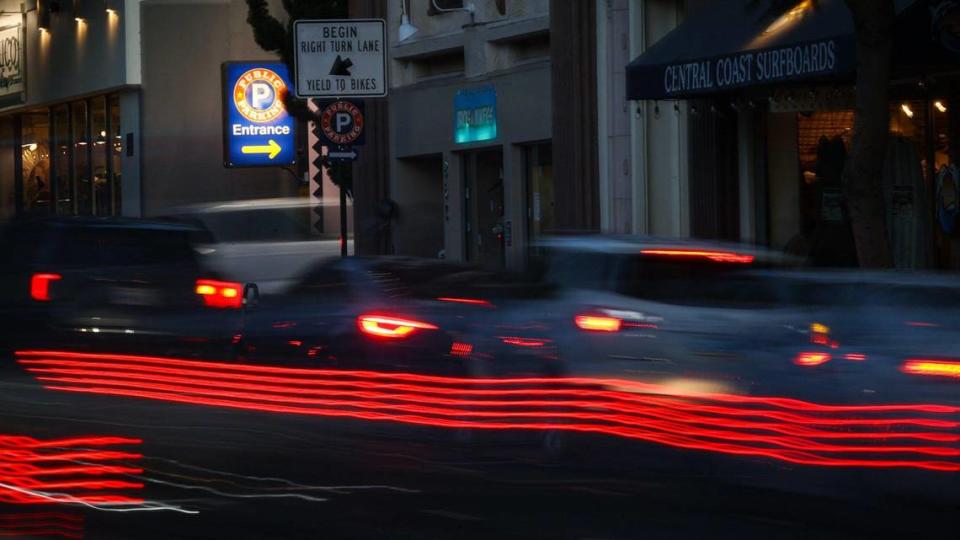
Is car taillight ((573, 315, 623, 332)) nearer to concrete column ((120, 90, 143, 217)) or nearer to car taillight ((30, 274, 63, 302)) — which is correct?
car taillight ((30, 274, 63, 302))

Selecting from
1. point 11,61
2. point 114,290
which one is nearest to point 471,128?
point 114,290

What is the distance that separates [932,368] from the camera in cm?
650

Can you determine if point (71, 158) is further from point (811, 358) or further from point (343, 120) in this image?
point (811, 358)

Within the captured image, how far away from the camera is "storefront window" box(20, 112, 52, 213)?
141 feet

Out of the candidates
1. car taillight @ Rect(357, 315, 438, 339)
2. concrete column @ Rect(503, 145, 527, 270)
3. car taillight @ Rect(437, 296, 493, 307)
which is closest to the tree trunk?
car taillight @ Rect(437, 296, 493, 307)

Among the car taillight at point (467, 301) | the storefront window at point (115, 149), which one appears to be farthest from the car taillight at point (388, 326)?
the storefront window at point (115, 149)

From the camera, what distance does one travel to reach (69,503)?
26.3 feet

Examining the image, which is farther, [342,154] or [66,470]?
[342,154]

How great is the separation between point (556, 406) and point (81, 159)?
109 ft

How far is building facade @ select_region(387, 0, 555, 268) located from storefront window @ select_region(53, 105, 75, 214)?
1672 centimetres

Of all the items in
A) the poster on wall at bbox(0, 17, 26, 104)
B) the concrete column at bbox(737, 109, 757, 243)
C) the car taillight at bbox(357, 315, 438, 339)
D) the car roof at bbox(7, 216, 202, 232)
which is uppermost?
the poster on wall at bbox(0, 17, 26, 104)

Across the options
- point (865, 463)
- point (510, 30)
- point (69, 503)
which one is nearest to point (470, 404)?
point (69, 503)

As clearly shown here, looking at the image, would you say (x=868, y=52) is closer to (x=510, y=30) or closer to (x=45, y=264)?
(x=45, y=264)

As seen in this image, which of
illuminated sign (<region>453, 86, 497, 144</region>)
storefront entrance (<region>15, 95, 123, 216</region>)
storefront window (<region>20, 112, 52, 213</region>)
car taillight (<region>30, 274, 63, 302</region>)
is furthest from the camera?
storefront window (<region>20, 112, 52, 213</region>)
